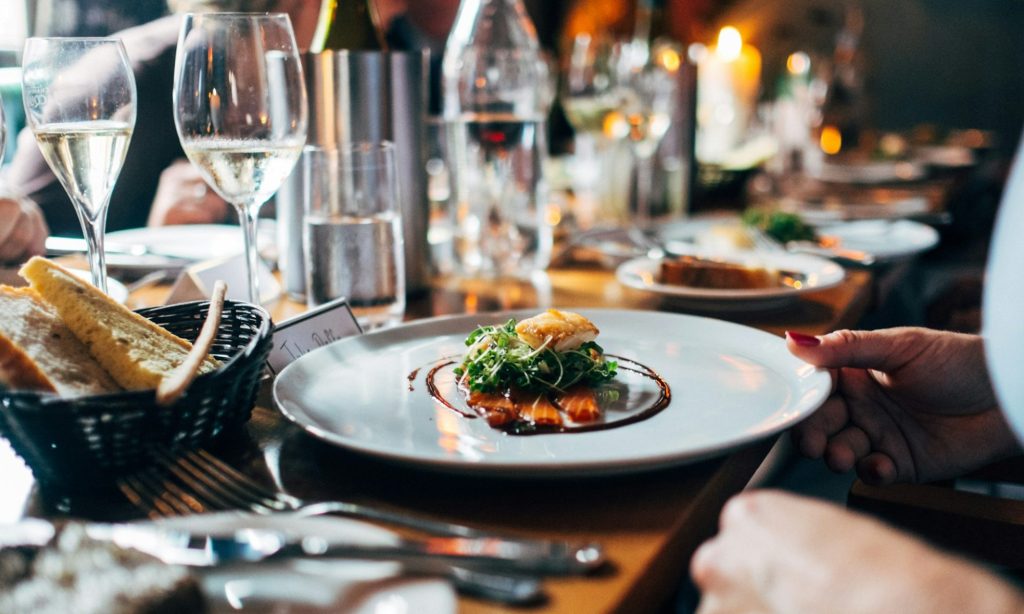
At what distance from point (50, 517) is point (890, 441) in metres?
0.78

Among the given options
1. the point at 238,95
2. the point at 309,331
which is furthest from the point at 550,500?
the point at 238,95

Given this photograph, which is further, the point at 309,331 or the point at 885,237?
the point at 885,237

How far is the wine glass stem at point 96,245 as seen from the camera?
86cm

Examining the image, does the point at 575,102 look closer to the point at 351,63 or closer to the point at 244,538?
the point at 351,63

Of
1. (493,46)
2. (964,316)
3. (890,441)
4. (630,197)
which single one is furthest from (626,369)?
(964,316)

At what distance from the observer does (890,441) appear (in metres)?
0.93

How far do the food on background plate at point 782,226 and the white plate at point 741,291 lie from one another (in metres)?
0.26

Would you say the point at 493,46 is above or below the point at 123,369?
above

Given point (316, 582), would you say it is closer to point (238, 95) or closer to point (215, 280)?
point (238, 95)

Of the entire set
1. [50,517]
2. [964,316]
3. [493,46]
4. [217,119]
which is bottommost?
[964,316]

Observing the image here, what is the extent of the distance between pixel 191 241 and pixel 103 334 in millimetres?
797

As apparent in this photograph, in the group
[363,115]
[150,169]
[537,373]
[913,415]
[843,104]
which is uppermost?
[843,104]

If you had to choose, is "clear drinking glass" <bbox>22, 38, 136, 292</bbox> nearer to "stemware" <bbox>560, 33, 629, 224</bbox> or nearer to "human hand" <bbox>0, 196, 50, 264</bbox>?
"human hand" <bbox>0, 196, 50, 264</bbox>

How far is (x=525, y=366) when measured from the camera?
0.74 meters
